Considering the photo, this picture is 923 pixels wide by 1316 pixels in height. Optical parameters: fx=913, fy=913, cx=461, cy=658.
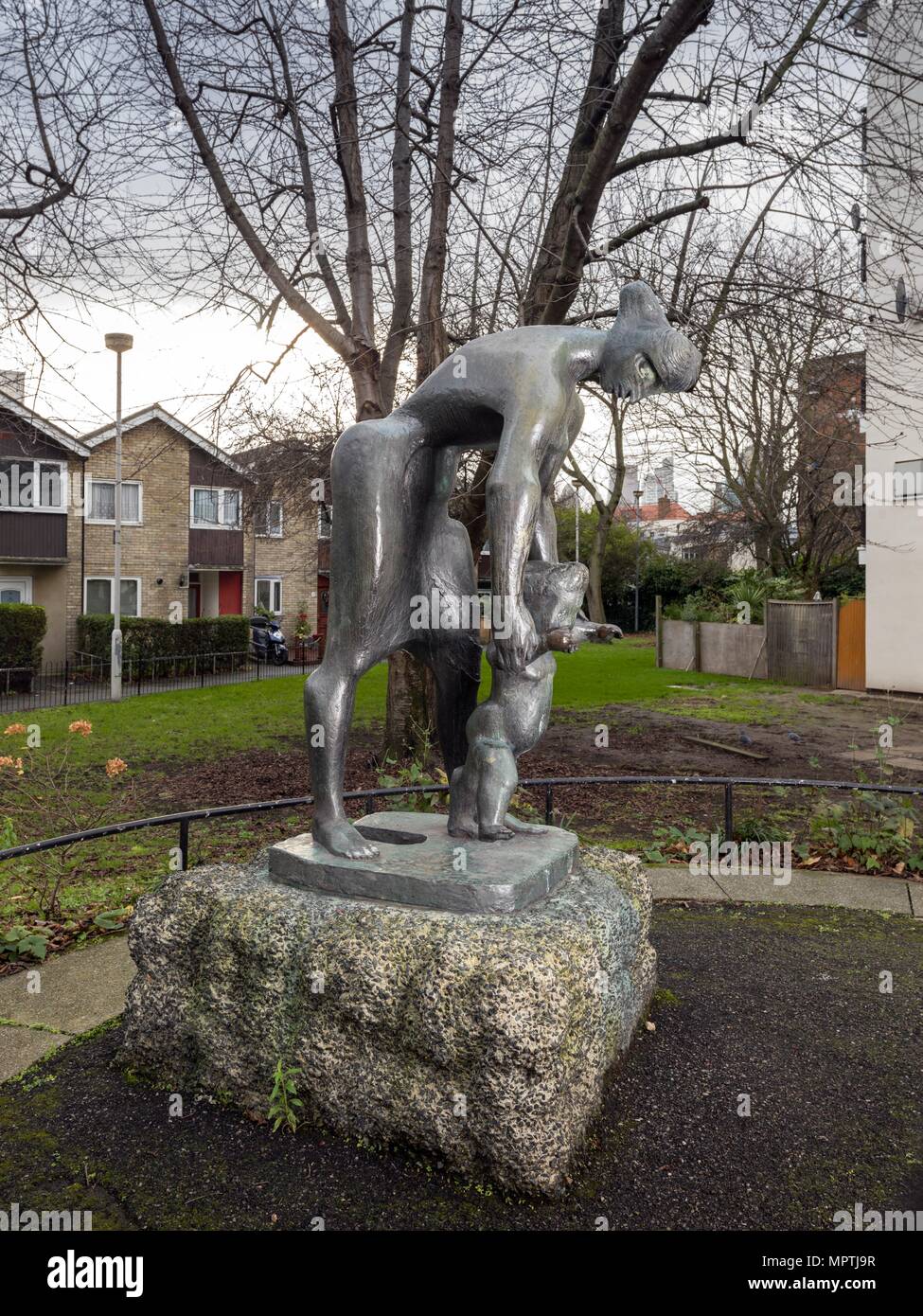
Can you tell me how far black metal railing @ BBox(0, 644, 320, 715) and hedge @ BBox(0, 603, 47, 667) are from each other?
1.54 feet

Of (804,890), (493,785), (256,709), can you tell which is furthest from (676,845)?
(256,709)

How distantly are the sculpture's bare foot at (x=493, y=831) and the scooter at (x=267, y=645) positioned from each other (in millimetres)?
25904

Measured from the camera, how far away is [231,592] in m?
31.7

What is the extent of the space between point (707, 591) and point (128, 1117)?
1046 inches

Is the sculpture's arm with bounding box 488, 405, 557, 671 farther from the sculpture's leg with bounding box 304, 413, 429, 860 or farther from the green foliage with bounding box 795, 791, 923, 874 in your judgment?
the green foliage with bounding box 795, 791, 923, 874

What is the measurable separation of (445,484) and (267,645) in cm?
2616

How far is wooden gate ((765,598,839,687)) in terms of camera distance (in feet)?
68.1

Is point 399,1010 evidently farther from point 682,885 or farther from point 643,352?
point 682,885

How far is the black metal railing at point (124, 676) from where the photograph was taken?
769 inches

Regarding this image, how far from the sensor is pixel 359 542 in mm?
3398

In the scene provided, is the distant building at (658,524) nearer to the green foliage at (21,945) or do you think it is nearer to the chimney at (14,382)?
the chimney at (14,382)
